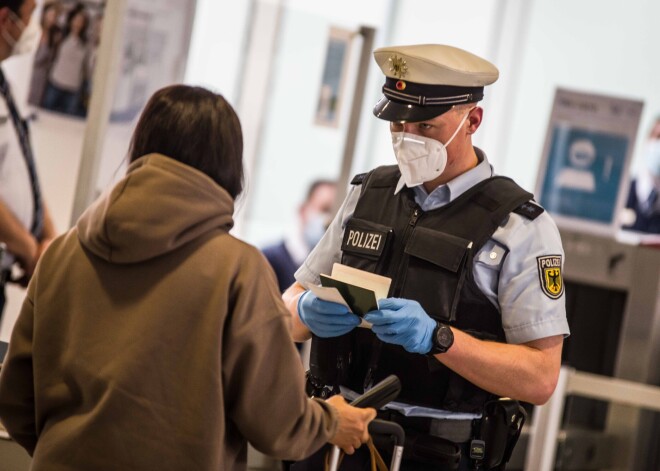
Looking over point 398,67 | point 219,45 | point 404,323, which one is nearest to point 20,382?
point 404,323

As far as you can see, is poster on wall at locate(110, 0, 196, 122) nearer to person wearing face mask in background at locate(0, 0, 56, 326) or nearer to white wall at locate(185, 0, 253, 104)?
person wearing face mask in background at locate(0, 0, 56, 326)

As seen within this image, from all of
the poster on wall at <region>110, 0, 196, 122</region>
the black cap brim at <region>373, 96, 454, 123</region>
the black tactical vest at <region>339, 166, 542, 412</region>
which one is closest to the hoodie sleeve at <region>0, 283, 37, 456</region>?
the black tactical vest at <region>339, 166, 542, 412</region>

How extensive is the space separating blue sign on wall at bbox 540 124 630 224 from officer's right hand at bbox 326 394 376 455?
2601 millimetres

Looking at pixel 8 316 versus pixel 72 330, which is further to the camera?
pixel 8 316

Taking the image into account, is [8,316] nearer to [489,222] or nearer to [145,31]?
[145,31]

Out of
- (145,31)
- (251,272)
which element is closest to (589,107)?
(145,31)

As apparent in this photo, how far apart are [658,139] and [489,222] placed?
3.10m

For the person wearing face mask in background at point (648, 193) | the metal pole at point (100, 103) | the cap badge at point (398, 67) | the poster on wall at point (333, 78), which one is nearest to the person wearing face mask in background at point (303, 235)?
the poster on wall at point (333, 78)

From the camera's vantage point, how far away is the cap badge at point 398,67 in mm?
2127

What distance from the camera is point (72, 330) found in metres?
1.49

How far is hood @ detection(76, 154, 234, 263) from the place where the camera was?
144 cm

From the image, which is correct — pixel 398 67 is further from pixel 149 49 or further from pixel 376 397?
pixel 149 49

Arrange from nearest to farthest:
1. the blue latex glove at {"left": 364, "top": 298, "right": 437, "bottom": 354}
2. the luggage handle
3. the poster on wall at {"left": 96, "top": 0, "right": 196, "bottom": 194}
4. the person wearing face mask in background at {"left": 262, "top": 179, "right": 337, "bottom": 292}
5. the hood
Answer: the hood, the luggage handle, the blue latex glove at {"left": 364, "top": 298, "right": 437, "bottom": 354}, the poster on wall at {"left": 96, "top": 0, "right": 196, "bottom": 194}, the person wearing face mask in background at {"left": 262, "top": 179, "right": 337, "bottom": 292}

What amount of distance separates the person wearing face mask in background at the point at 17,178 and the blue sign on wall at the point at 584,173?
2.03 metres
